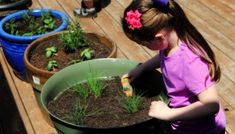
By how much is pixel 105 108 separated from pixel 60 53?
730 mm

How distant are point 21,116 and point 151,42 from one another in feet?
4.72

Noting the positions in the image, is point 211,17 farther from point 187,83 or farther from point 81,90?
point 187,83

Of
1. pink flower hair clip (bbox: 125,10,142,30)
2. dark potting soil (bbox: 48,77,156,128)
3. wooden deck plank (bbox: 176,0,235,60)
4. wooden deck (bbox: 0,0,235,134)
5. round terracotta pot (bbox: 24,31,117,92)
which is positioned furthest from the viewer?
wooden deck plank (bbox: 176,0,235,60)

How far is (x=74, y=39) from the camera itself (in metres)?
2.65

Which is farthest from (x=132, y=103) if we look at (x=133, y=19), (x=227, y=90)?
(x=227, y=90)

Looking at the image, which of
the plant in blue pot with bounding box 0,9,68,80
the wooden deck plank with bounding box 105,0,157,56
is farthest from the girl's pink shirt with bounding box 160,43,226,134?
the wooden deck plank with bounding box 105,0,157,56

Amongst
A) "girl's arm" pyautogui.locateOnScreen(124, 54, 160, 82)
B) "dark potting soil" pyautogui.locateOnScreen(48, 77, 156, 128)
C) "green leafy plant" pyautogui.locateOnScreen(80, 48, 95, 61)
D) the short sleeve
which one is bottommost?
"green leafy plant" pyautogui.locateOnScreen(80, 48, 95, 61)

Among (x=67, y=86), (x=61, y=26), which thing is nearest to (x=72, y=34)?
(x=61, y=26)

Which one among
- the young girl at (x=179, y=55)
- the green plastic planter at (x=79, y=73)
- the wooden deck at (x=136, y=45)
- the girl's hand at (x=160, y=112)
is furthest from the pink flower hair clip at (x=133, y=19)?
the wooden deck at (x=136, y=45)

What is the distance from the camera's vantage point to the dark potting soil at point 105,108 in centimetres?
195

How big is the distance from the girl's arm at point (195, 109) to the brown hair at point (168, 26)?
0.25ft

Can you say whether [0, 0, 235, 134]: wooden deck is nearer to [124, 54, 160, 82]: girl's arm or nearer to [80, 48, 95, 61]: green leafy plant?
[80, 48, 95, 61]: green leafy plant

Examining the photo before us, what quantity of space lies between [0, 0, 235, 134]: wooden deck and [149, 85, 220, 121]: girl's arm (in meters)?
0.94

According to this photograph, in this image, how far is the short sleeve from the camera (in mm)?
1608
